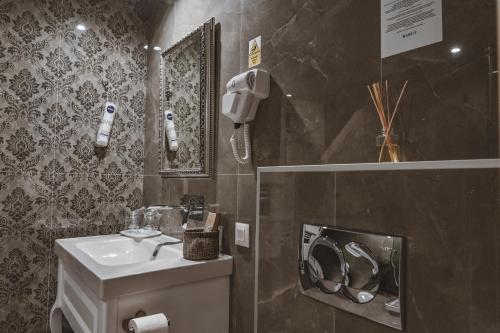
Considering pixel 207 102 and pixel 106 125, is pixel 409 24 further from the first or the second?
pixel 106 125

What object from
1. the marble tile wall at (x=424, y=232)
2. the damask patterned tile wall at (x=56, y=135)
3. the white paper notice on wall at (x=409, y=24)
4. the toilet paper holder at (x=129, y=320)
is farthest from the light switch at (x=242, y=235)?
the damask patterned tile wall at (x=56, y=135)

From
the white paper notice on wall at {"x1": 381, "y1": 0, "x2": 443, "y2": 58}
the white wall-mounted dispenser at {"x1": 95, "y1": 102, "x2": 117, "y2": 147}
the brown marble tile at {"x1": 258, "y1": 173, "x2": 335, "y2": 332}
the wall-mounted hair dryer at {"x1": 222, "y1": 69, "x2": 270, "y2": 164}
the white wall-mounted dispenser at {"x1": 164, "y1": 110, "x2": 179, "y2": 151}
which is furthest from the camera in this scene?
the white wall-mounted dispenser at {"x1": 95, "y1": 102, "x2": 117, "y2": 147}

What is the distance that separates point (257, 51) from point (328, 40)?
1.27 ft

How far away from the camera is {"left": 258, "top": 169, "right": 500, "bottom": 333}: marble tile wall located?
71 centimetres

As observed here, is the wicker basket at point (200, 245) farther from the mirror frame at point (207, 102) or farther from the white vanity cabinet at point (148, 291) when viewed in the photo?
the mirror frame at point (207, 102)

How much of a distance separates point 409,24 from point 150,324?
118cm

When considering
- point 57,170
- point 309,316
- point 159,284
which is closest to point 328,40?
point 309,316

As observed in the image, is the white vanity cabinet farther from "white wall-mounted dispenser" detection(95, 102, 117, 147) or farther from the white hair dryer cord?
"white wall-mounted dispenser" detection(95, 102, 117, 147)

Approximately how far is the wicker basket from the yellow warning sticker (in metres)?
0.74

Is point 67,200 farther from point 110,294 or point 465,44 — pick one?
point 465,44

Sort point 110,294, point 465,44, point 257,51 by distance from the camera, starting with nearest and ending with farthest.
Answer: point 465,44, point 110,294, point 257,51

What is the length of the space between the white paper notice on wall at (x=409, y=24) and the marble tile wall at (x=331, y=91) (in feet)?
0.06

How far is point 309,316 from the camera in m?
1.07

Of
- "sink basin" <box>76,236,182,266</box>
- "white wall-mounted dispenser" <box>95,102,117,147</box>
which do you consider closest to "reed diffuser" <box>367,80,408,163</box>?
"sink basin" <box>76,236,182,266</box>
